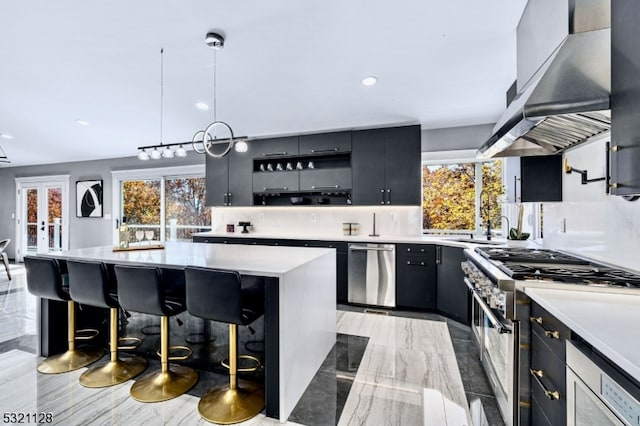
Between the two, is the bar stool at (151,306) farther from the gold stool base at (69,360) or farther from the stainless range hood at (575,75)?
the stainless range hood at (575,75)

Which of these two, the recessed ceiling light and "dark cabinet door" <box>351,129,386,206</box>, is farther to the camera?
"dark cabinet door" <box>351,129,386,206</box>

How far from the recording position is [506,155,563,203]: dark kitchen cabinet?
236 centimetres

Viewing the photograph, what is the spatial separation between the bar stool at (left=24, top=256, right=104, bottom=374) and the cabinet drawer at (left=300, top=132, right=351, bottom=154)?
10.6 ft

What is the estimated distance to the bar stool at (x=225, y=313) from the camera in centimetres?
172

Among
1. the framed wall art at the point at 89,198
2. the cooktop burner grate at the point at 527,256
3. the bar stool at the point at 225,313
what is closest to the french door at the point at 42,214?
the framed wall art at the point at 89,198

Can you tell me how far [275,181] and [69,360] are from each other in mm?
3187

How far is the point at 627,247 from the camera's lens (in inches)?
63.4

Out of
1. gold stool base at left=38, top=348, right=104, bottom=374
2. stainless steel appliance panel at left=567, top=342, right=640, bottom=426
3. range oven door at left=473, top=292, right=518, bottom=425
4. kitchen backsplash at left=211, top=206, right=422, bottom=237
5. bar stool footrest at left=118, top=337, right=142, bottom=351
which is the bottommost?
bar stool footrest at left=118, top=337, right=142, bottom=351

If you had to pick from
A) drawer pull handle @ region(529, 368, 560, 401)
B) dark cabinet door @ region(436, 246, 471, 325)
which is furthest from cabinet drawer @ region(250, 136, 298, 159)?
drawer pull handle @ region(529, 368, 560, 401)

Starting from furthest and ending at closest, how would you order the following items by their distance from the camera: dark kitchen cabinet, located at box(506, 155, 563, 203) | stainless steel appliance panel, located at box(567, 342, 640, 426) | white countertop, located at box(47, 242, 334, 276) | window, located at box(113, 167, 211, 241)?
window, located at box(113, 167, 211, 241)
dark kitchen cabinet, located at box(506, 155, 563, 203)
white countertop, located at box(47, 242, 334, 276)
stainless steel appliance panel, located at box(567, 342, 640, 426)

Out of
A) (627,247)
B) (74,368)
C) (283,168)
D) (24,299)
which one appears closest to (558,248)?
(627,247)

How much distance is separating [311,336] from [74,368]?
1.95 meters

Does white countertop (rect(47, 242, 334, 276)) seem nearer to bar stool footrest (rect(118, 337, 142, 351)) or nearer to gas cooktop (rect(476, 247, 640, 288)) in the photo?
bar stool footrest (rect(118, 337, 142, 351))

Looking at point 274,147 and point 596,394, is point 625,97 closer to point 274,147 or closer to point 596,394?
point 596,394
